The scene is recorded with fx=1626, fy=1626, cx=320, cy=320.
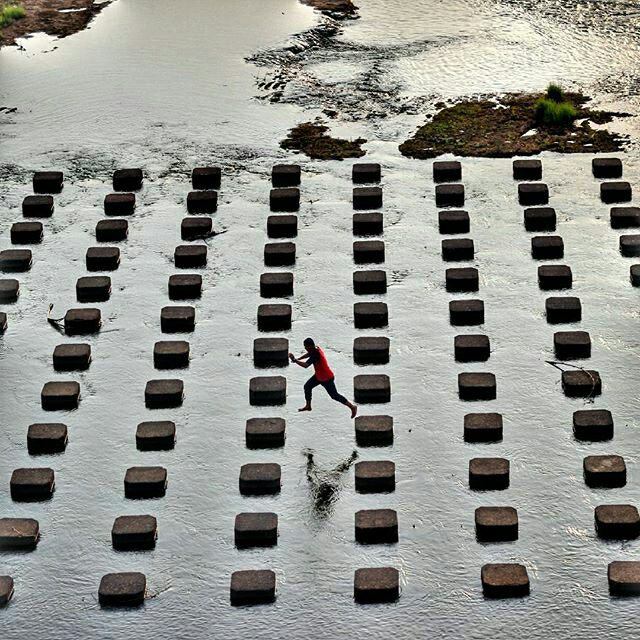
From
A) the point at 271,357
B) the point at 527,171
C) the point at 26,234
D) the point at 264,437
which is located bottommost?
the point at 264,437

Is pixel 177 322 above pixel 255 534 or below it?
above

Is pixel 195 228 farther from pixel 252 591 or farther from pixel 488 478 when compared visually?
pixel 252 591

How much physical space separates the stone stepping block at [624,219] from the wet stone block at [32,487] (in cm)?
911

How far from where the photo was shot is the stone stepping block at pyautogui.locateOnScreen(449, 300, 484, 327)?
864 inches

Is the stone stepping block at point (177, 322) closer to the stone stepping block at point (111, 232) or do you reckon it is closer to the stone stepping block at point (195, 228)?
the stone stepping block at point (195, 228)

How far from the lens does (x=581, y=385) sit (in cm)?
2073

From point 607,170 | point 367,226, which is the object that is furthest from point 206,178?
point 607,170

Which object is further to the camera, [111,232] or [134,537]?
[111,232]

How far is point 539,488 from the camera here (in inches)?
768

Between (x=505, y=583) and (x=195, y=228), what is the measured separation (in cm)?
813

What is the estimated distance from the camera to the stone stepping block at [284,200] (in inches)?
960

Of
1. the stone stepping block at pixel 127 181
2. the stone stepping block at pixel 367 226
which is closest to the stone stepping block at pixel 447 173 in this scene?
the stone stepping block at pixel 367 226

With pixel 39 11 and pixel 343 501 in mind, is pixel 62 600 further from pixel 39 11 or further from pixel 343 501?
pixel 39 11

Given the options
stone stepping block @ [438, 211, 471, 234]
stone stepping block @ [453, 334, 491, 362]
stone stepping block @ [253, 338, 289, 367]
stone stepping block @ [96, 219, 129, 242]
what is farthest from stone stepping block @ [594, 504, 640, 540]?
stone stepping block @ [96, 219, 129, 242]
